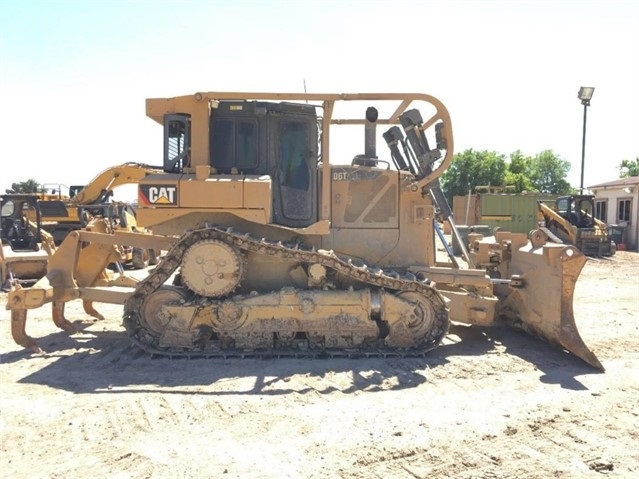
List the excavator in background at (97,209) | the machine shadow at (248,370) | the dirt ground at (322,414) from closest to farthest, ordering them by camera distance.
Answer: the dirt ground at (322,414) < the machine shadow at (248,370) < the excavator in background at (97,209)

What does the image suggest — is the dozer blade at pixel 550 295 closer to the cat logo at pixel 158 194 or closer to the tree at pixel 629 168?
the cat logo at pixel 158 194

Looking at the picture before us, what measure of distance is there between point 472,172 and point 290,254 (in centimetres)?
5133

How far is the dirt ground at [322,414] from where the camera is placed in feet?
13.4

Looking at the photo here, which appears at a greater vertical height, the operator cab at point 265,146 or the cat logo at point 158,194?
the operator cab at point 265,146

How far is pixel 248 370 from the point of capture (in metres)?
6.29

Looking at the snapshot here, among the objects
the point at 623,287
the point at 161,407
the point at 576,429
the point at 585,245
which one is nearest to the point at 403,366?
the point at 576,429

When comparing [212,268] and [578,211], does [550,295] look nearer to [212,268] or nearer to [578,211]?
Result: [212,268]

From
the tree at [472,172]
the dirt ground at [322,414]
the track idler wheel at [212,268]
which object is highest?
the tree at [472,172]

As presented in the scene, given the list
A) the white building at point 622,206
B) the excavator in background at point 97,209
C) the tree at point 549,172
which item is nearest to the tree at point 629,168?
the tree at point 549,172

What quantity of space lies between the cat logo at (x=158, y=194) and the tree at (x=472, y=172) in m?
50.1

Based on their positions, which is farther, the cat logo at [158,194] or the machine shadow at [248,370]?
the cat logo at [158,194]

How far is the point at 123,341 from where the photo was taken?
771cm

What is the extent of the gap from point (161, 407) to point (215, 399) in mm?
525

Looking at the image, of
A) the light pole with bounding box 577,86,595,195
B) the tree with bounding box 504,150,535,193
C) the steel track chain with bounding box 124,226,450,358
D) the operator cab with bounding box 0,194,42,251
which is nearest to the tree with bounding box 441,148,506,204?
the tree with bounding box 504,150,535,193
